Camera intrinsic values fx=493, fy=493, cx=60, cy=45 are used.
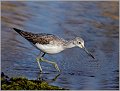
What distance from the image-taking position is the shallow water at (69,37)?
27.1 ft

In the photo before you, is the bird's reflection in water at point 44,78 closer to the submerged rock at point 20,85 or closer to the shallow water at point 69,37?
the shallow water at point 69,37

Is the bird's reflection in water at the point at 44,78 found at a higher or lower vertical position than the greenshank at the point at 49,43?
lower

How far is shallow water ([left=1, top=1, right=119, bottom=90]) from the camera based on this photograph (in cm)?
825

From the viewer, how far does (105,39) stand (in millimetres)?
11617

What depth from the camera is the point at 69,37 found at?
38.3 feet

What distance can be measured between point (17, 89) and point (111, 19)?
7.32m

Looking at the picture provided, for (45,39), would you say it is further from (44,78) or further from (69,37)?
(69,37)

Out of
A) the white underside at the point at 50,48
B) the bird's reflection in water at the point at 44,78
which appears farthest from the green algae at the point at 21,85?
the white underside at the point at 50,48

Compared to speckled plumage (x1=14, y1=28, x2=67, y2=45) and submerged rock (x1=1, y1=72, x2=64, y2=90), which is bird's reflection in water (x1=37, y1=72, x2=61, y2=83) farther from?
submerged rock (x1=1, y1=72, x2=64, y2=90)

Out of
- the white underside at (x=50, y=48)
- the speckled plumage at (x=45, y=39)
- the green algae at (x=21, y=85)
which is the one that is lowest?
the green algae at (x=21, y=85)

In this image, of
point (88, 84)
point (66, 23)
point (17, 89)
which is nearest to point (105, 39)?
point (66, 23)

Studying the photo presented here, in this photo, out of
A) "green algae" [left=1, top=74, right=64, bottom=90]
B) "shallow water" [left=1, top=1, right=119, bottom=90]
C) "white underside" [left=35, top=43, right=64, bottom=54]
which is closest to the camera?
"green algae" [left=1, top=74, right=64, bottom=90]

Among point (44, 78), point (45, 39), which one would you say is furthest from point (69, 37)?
point (44, 78)

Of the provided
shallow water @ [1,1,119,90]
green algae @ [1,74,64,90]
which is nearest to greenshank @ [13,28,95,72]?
shallow water @ [1,1,119,90]
